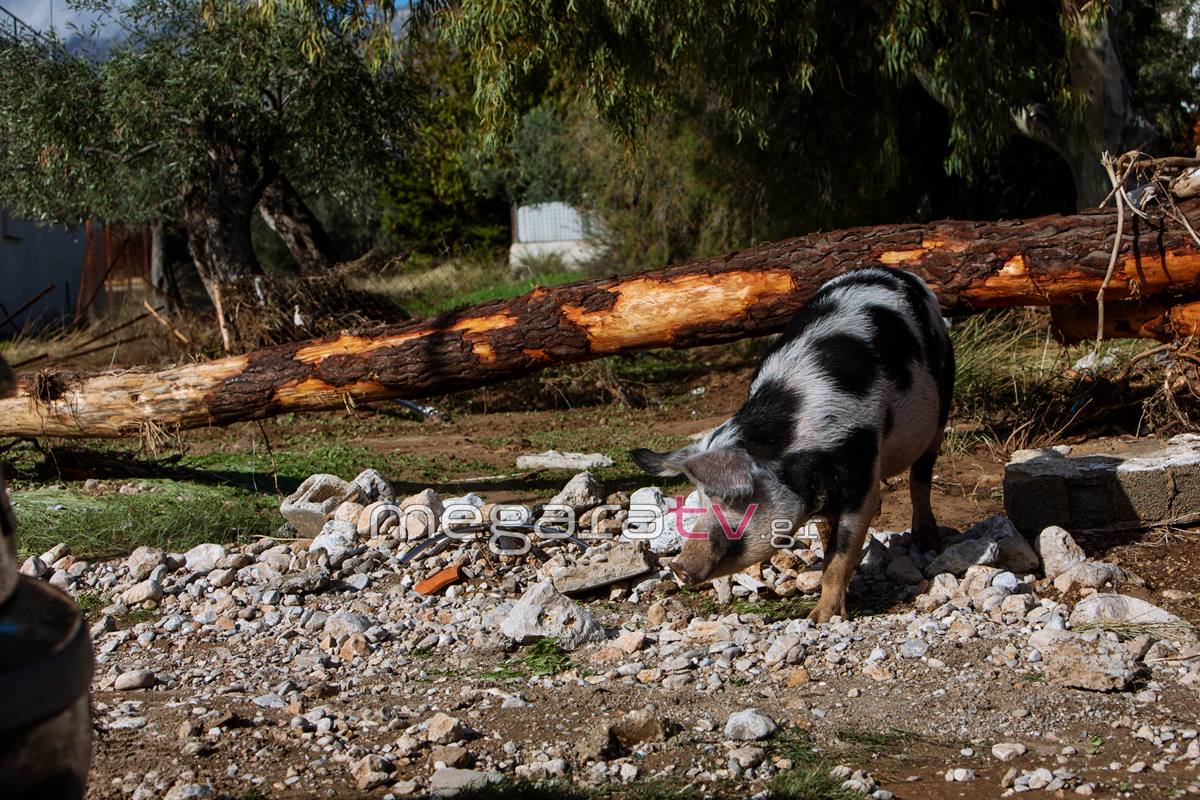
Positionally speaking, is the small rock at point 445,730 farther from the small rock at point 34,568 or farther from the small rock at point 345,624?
the small rock at point 34,568

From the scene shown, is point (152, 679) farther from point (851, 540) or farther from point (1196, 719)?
point (1196, 719)

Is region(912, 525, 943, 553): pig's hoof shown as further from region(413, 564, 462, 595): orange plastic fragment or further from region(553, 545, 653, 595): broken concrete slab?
region(413, 564, 462, 595): orange plastic fragment

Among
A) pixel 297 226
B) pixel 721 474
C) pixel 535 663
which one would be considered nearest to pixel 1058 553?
pixel 721 474

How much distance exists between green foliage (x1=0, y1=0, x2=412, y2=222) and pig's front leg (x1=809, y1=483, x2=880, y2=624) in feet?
24.8

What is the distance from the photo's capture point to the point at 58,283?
22156mm

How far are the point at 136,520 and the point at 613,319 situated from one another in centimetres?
314

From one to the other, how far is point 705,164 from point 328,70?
4.41 m

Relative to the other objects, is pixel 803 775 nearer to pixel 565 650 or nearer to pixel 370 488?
pixel 565 650

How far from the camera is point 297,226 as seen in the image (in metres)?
14.6

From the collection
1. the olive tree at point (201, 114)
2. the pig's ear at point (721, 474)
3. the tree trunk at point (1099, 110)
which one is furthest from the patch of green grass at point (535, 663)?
the olive tree at point (201, 114)

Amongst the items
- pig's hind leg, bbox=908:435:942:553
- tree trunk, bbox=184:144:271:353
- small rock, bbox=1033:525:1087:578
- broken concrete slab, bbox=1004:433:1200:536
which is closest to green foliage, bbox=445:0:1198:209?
tree trunk, bbox=184:144:271:353

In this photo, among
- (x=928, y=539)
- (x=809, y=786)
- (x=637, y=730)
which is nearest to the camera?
(x=809, y=786)

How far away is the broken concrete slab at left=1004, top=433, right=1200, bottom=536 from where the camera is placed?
5.73 meters

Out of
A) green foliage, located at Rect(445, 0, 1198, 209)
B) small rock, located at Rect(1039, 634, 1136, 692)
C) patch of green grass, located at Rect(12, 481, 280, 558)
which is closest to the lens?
small rock, located at Rect(1039, 634, 1136, 692)
